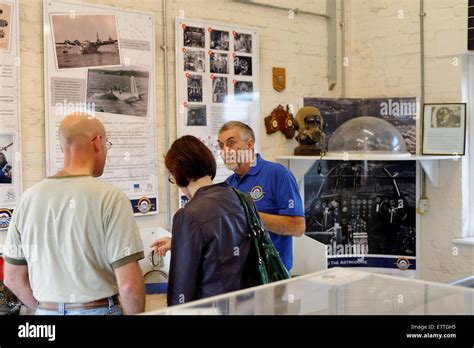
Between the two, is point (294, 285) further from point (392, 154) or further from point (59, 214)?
point (392, 154)

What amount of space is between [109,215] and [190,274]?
0.99 ft

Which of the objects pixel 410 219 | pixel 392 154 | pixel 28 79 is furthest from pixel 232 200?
pixel 410 219

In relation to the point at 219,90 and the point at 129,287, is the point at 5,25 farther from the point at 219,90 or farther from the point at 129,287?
the point at 129,287

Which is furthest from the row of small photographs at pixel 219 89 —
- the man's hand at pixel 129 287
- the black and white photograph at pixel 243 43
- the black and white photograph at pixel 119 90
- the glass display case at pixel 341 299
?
the glass display case at pixel 341 299

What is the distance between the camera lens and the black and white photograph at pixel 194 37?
10.8 feet

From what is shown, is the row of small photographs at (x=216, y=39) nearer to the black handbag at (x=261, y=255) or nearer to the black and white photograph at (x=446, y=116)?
the black and white photograph at (x=446, y=116)

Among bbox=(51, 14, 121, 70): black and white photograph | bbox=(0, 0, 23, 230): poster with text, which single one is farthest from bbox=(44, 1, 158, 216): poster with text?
bbox=(0, 0, 23, 230): poster with text

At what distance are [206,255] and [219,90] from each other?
2.06m

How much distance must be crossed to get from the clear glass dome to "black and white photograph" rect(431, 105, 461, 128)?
0.42m

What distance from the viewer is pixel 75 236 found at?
61.4 inches

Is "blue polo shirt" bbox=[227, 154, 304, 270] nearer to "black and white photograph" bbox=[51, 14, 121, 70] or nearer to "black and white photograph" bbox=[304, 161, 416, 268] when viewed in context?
"black and white photograph" bbox=[51, 14, 121, 70]

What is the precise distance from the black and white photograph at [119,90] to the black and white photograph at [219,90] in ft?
1.63

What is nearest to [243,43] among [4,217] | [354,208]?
[354,208]

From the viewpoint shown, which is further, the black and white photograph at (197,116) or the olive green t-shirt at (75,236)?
the black and white photograph at (197,116)
